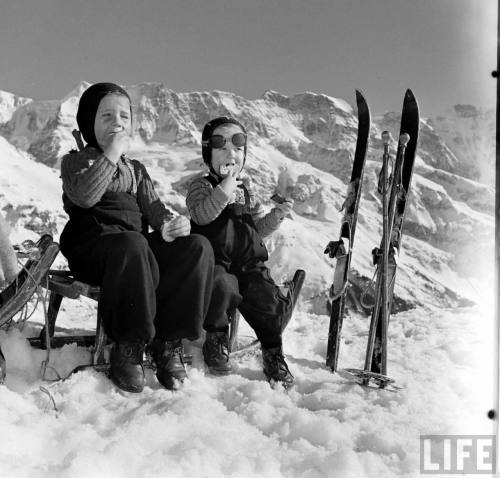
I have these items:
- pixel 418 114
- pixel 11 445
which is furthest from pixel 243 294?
pixel 418 114

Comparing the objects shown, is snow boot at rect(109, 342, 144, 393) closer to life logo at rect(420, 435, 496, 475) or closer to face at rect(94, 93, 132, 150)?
face at rect(94, 93, 132, 150)

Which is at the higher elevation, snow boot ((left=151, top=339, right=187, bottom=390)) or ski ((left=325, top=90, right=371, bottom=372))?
ski ((left=325, top=90, right=371, bottom=372))

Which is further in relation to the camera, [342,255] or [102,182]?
[342,255]

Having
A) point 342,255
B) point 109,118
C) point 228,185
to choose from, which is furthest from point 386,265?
point 109,118

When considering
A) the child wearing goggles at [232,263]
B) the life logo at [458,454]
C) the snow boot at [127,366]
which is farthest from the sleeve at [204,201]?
the life logo at [458,454]

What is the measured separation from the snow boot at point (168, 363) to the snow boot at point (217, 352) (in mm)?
337

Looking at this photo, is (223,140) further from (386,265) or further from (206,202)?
(386,265)

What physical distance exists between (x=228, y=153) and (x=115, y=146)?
2.98 feet

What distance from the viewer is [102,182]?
300 cm

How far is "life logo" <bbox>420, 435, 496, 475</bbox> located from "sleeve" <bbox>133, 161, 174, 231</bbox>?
74.5 inches

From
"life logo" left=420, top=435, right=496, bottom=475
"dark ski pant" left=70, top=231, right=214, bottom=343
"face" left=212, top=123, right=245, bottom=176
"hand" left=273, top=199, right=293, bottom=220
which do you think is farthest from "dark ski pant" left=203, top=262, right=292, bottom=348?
"life logo" left=420, top=435, right=496, bottom=475

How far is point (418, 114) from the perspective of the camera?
4.18m

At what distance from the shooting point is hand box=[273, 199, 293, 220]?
3.79m

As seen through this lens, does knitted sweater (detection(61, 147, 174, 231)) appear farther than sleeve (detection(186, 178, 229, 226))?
No
